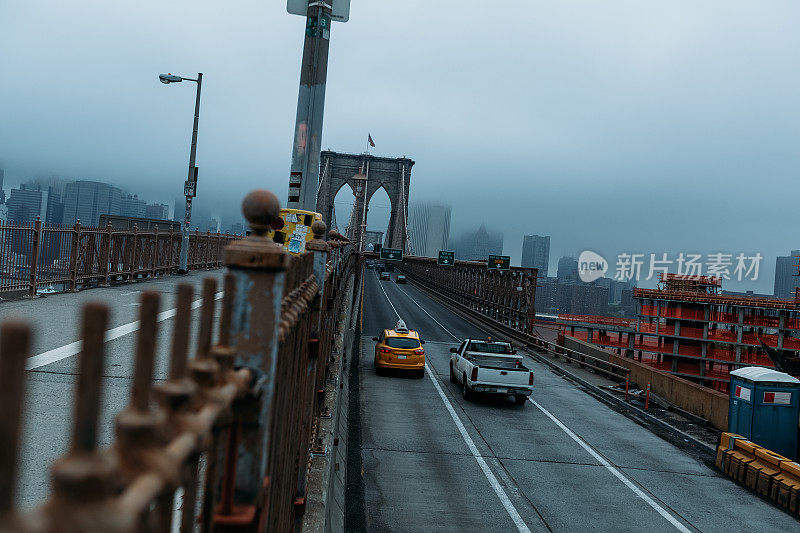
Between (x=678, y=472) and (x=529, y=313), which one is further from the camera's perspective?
(x=529, y=313)

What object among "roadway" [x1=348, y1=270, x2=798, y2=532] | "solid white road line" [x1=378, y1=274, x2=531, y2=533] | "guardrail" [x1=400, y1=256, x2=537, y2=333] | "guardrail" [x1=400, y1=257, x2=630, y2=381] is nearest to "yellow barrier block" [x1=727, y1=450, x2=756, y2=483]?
"roadway" [x1=348, y1=270, x2=798, y2=532]

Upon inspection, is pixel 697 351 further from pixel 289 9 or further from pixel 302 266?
pixel 302 266

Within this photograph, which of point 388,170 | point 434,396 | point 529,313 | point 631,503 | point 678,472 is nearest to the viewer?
point 631,503

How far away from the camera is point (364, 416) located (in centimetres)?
1852

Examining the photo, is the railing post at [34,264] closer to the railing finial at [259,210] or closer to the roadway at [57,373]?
the roadway at [57,373]

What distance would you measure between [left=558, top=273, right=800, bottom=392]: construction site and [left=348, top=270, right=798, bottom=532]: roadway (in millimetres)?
61372

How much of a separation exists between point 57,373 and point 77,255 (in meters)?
11.7

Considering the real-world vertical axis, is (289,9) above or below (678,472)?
above

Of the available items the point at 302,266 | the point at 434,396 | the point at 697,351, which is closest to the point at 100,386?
the point at 302,266

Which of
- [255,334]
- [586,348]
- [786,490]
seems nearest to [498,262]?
[586,348]

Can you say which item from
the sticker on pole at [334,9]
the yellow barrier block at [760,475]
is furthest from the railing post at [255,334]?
the yellow barrier block at [760,475]

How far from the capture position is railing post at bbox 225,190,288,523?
2.05 metres

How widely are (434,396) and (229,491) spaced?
20.7 metres

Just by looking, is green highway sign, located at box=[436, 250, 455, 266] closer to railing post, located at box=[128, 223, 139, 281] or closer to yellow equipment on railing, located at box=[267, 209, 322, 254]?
railing post, located at box=[128, 223, 139, 281]
